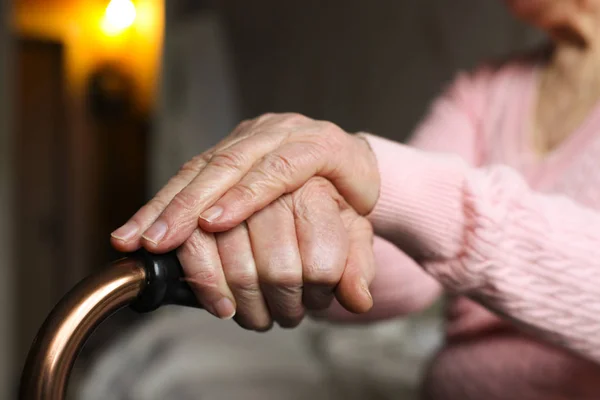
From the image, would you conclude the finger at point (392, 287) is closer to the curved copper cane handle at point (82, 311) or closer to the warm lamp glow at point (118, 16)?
the curved copper cane handle at point (82, 311)

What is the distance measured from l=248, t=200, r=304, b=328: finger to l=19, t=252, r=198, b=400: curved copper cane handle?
0.20ft

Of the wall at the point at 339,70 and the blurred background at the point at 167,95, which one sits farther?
the blurred background at the point at 167,95

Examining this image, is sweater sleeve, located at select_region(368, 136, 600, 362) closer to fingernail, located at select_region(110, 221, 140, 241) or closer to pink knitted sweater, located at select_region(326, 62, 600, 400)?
pink knitted sweater, located at select_region(326, 62, 600, 400)

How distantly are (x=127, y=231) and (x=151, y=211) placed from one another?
0.03 m

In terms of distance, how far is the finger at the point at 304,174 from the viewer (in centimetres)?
39

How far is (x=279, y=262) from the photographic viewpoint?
0.40m

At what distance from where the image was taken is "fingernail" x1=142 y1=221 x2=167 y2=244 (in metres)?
0.38

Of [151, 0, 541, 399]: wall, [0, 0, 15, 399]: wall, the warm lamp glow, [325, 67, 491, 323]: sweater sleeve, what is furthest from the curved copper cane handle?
the warm lamp glow

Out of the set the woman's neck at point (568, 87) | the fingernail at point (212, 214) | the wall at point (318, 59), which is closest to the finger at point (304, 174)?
the fingernail at point (212, 214)

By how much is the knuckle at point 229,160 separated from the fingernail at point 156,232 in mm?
56

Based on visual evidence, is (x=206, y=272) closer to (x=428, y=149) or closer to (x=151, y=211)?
(x=151, y=211)

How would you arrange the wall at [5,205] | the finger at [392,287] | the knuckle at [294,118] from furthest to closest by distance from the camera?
the wall at [5,205]
the finger at [392,287]
the knuckle at [294,118]

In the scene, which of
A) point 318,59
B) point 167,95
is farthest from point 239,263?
point 167,95

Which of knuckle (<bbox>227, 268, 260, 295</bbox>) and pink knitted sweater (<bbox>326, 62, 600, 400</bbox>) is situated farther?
pink knitted sweater (<bbox>326, 62, 600, 400</bbox>)
